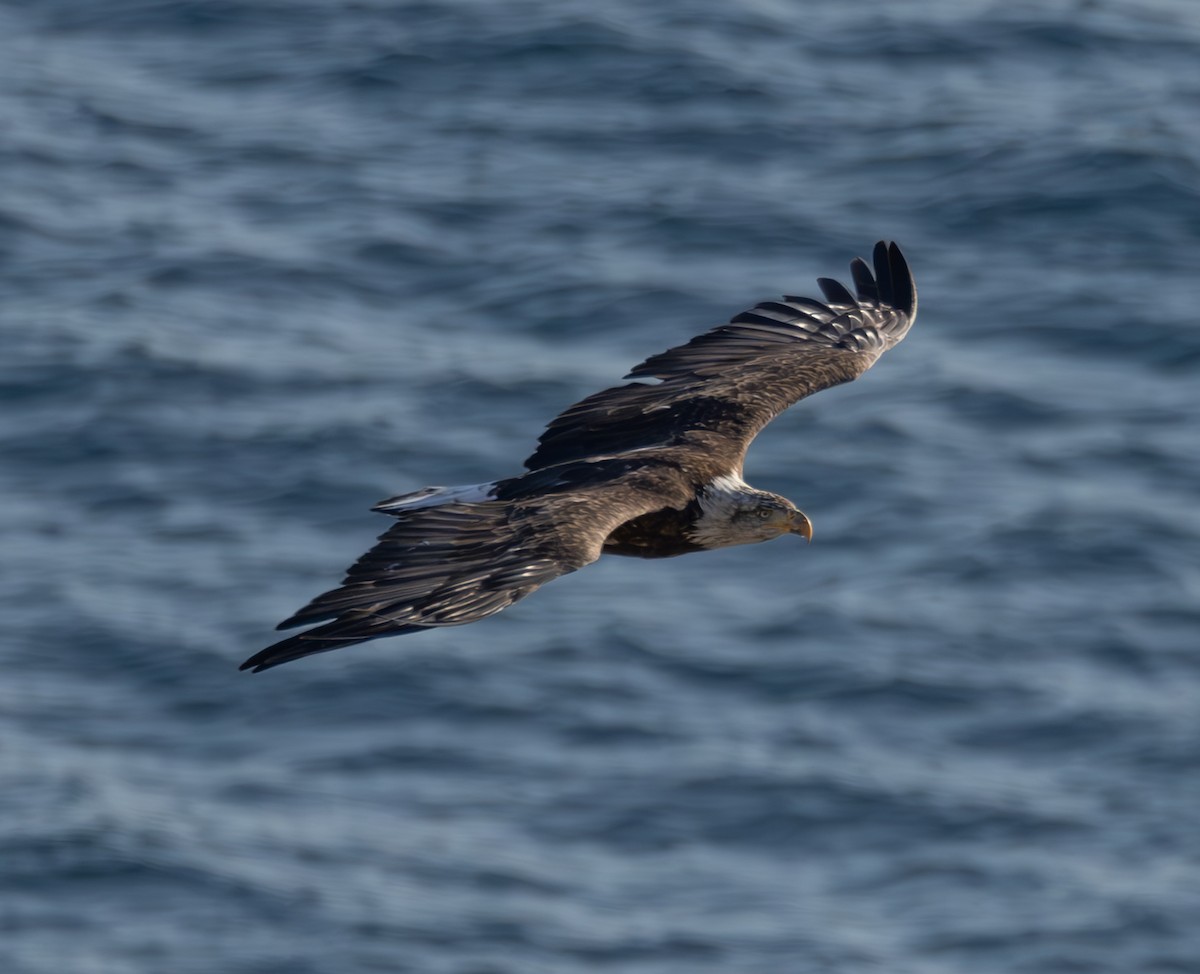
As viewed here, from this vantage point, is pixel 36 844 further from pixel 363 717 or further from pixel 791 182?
pixel 791 182

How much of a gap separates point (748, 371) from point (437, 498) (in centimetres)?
238

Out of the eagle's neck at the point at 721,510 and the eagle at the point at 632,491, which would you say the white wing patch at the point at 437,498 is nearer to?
the eagle at the point at 632,491

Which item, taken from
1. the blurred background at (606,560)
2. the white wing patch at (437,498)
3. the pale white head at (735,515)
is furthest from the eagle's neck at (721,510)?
the blurred background at (606,560)

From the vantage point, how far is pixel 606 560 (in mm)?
20281

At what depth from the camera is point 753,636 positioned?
64.7 feet

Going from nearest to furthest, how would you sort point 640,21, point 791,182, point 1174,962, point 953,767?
1. point 1174,962
2. point 953,767
3. point 791,182
4. point 640,21

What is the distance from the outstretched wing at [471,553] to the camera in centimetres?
885

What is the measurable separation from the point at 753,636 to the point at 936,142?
7626 millimetres

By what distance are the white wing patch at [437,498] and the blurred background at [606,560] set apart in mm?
7760

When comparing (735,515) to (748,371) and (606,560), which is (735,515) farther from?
(606,560)

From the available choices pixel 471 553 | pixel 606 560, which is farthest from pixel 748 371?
pixel 606 560

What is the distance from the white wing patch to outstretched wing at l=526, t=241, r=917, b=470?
2.95 feet

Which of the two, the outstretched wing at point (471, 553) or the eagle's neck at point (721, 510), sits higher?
the outstretched wing at point (471, 553)

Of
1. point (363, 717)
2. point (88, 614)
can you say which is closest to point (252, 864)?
point (363, 717)
